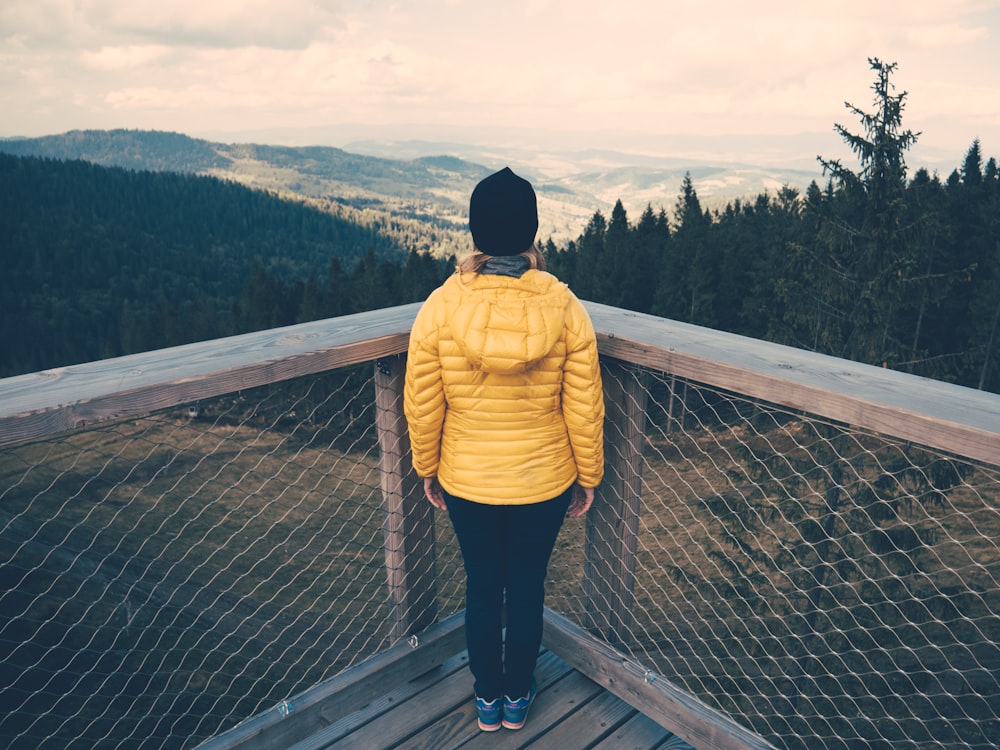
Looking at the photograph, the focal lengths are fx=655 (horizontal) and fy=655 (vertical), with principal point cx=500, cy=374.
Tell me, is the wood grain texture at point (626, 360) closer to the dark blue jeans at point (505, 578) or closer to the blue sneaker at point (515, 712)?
the dark blue jeans at point (505, 578)

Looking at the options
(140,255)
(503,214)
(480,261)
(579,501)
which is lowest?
(140,255)

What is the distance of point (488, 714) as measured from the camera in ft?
7.93

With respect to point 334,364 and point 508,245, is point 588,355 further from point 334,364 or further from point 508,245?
point 334,364

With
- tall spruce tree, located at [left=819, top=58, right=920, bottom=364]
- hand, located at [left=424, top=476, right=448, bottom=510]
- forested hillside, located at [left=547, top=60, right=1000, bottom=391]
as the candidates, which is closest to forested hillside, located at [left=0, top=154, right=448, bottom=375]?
forested hillside, located at [left=547, top=60, right=1000, bottom=391]

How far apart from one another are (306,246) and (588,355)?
107m

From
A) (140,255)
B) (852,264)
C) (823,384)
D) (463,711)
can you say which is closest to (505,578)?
(463,711)

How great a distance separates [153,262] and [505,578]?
90.3 meters

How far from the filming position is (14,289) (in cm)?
6925

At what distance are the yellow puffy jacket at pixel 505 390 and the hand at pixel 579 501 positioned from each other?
0.11 metres

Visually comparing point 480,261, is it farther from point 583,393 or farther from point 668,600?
point 668,600

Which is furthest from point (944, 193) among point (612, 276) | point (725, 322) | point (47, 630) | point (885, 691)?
point (47, 630)

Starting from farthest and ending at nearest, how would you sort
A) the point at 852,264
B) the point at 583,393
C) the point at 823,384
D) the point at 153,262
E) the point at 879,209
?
the point at 153,262 < the point at 852,264 < the point at 879,209 < the point at 583,393 < the point at 823,384

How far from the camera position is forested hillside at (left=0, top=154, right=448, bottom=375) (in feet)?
133

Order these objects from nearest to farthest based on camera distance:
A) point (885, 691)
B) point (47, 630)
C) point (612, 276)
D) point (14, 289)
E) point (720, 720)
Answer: point (720, 720), point (885, 691), point (47, 630), point (612, 276), point (14, 289)
